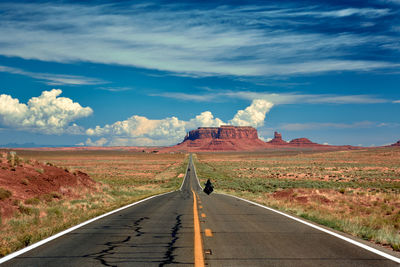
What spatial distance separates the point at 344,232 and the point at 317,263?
13.4 feet

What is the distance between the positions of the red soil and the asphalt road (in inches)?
276

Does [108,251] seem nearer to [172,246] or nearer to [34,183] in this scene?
[172,246]

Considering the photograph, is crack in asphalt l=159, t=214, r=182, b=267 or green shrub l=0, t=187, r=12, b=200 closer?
crack in asphalt l=159, t=214, r=182, b=267

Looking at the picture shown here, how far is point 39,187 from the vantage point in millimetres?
18672

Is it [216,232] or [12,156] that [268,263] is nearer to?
[216,232]

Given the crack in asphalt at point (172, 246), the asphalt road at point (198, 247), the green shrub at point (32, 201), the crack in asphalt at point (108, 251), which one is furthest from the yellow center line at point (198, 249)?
the green shrub at point (32, 201)

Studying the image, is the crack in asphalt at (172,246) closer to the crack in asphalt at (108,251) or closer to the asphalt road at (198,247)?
the asphalt road at (198,247)

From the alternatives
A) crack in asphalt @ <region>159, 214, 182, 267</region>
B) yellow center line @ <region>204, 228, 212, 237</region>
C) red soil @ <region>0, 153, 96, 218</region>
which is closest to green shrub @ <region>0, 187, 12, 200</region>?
red soil @ <region>0, 153, 96, 218</region>

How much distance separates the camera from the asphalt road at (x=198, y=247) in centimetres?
604

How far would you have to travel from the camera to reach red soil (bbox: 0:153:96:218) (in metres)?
15.5

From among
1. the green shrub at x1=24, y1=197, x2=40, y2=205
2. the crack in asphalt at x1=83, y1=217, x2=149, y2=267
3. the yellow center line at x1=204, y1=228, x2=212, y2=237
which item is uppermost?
the crack in asphalt at x1=83, y1=217, x2=149, y2=267

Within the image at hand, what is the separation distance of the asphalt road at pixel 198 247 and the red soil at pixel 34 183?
702cm

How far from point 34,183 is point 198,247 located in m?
14.8

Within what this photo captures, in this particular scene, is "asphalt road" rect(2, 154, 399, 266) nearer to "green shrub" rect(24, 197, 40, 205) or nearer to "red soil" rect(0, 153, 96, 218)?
"green shrub" rect(24, 197, 40, 205)
